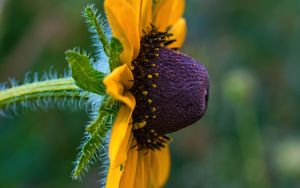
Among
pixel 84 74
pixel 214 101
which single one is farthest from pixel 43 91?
pixel 214 101

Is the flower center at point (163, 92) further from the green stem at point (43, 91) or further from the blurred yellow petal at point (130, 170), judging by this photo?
the green stem at point (43, 91)

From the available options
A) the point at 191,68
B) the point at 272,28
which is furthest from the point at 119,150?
the point at 272,28

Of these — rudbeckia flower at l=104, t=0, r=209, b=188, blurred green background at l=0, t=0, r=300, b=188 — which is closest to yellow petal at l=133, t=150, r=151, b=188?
rudbeckia flower at l=104, t=0, r=209, b=188

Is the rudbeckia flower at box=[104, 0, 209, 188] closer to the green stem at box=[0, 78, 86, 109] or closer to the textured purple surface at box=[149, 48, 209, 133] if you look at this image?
the textured purple surface at box=[149, 48, 209, 133]

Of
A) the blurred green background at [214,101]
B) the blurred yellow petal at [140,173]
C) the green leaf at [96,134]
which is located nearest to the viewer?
the green leaf at [96,134]

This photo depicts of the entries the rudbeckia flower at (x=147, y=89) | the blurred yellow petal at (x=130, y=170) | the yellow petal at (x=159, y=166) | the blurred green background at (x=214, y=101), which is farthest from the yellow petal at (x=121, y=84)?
the blurred green background at (x=214, y=101)

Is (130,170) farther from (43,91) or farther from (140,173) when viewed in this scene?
(43,91)

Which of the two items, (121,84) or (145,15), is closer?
(121,84)
